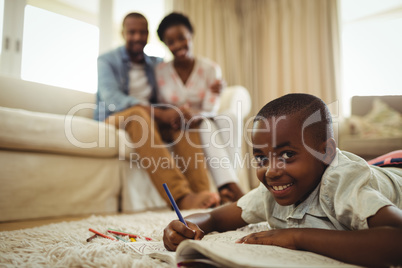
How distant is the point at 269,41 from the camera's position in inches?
115

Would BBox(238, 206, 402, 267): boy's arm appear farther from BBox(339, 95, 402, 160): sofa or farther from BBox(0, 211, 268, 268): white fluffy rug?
BBox(339, 95, 402, 160): sofa

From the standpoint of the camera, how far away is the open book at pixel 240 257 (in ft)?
1.31

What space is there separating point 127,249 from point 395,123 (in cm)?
187

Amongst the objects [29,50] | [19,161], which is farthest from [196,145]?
[29,50]

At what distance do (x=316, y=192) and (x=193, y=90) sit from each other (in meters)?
1.15

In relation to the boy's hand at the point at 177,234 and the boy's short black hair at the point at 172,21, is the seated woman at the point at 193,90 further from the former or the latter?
the boy's hand at the point at 177,234

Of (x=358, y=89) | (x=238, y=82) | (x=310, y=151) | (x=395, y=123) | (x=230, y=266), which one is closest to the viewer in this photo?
(x=230, y=266)

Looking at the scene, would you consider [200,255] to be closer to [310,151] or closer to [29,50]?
[310,151]

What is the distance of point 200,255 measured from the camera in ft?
1.57

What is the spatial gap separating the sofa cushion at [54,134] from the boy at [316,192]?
804 millimetres

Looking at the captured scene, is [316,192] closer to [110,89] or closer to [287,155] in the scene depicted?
[287,155]

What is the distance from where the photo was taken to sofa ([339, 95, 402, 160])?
152cm

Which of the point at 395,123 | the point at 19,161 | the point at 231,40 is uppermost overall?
the point at 231,40

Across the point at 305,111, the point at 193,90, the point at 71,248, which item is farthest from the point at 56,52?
the point at 305,111
